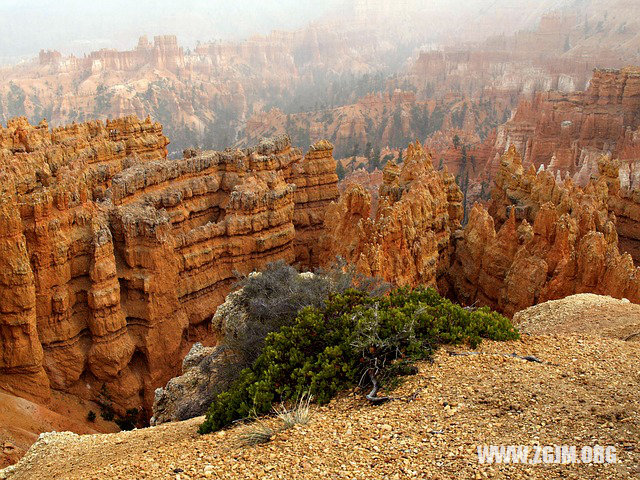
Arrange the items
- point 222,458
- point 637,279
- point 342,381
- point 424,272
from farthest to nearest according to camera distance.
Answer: point 424,272 < point 637,279 < point 342,381 < point 222,458

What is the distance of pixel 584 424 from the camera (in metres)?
6.13

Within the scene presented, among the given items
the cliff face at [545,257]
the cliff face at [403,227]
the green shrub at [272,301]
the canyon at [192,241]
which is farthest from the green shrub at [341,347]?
the cliff face at [545,257]

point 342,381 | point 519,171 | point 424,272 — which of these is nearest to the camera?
point 342,381

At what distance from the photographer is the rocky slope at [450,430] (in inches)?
232

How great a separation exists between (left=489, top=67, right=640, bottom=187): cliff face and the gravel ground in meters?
38.4

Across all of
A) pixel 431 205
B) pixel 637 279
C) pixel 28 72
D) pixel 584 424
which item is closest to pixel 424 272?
pixel 431 205

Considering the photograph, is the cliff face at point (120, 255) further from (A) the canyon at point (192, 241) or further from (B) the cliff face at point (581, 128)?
(B) the cliff face at point (581, 128)

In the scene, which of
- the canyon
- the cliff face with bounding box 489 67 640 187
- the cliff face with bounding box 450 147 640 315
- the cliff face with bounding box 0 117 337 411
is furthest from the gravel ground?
the cliff face with bounding box 489 67 640 187

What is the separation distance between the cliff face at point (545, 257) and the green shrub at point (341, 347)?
8.11 metres

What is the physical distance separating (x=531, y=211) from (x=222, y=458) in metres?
20.3

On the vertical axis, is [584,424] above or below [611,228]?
above

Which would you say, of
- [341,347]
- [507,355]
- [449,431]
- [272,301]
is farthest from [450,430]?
[272,301]

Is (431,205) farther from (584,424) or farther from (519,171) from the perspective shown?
(584,424)

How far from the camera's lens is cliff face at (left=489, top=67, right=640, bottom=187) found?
147ft
